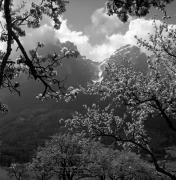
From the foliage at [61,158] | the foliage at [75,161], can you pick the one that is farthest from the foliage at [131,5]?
the foliage at [61,158]

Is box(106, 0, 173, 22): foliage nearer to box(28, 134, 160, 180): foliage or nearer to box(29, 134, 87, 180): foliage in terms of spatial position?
box(28, 134, 160, 180): foliage

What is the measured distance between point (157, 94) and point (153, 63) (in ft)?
9.56

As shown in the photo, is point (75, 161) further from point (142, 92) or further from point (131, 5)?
point (131, 5)

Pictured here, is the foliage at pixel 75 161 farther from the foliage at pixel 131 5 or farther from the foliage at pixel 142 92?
the foliage at pixel 131 5

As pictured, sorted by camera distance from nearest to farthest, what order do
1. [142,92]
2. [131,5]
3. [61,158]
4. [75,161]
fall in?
[131,5] < [142,92] < [61,158] < [75,161]

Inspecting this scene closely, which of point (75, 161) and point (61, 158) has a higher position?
point (61, 158)

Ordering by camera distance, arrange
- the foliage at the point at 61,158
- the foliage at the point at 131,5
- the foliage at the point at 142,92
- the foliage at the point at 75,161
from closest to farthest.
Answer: the foliage at the point at 131,5 < the foliage at the point at 142,92 < the foliage at the point at 61,158 < the foliage at the point at 75,161

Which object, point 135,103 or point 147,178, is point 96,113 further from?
point 147,178

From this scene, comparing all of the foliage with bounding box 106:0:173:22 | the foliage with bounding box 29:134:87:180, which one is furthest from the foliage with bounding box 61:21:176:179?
the foliage with bounding box 29:134:87:180

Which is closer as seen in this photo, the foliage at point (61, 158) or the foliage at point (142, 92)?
the foliage at point (142, 92)

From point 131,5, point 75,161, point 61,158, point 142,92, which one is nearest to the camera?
point 131,5

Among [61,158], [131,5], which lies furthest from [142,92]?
[61,158]

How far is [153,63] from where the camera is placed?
2814cm

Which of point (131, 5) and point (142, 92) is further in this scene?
point (142, 92)
